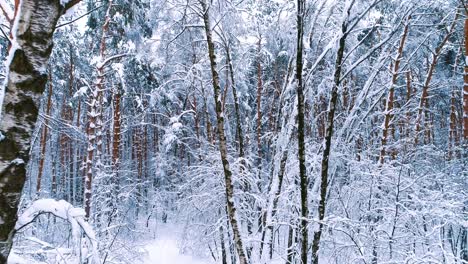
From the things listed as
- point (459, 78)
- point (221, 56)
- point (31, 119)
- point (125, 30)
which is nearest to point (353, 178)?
point (31, 119)

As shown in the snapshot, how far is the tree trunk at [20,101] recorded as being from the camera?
1.69m

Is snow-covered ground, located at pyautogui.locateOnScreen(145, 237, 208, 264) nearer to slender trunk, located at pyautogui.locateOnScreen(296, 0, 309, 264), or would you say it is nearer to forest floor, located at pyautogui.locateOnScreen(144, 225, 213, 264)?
forest floor, located at pyautogui.locateOnScreen(144, 225, 213, 264)

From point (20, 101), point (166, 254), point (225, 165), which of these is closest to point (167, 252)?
point (166, 254)

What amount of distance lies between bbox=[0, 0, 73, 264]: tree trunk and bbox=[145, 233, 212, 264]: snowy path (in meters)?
11.2

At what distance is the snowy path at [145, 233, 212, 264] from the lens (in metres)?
13.3

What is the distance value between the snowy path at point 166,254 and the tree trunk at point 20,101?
11.2 metres

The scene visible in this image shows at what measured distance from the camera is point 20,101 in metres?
1.73

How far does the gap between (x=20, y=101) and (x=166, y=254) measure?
1472 centimetres

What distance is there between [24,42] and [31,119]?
14.8 inches

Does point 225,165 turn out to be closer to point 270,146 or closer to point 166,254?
point 270,146

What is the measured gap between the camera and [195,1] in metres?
6.16

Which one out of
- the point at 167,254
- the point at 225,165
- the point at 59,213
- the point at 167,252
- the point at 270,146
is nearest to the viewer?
the point at 59,213

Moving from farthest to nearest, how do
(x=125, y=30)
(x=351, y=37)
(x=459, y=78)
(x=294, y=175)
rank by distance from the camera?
(x=459, y=78) < (x=125, y=30) < (x=351, y=37) < (x=294, y=175)

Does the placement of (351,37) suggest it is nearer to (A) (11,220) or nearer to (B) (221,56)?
(B) (221,56)
